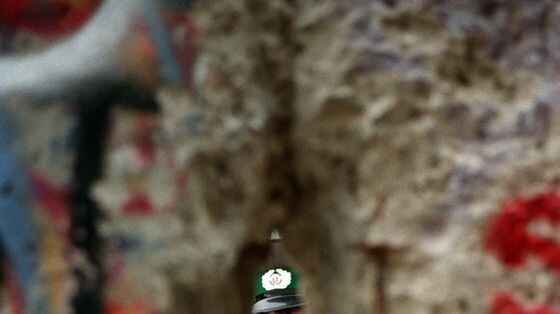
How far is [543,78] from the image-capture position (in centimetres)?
77

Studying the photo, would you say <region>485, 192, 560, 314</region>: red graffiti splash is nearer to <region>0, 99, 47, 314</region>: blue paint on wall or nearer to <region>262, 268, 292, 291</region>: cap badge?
<region>0, 99, 47, 314</region>: blue paint on wall

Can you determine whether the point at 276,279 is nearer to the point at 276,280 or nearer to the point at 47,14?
the point at 276,280

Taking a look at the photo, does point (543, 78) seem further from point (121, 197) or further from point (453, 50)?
point (121, 197)

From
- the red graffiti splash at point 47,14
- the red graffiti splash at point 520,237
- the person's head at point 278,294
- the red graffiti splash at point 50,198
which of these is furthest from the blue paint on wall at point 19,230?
the person's head at point 278,294

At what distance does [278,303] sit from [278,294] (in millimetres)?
101

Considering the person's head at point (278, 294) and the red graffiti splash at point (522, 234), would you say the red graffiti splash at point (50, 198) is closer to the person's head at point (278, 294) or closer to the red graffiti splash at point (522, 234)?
the red graffiti splash at point (522, 234)

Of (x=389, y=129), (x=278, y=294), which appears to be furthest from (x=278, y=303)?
A: (x=389, y=129)

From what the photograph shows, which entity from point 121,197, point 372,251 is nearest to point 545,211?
point 372,251

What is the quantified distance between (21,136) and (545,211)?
1.56ft

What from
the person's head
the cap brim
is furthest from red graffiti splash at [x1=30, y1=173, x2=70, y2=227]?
the cap brim

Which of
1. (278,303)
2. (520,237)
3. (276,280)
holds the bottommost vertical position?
(520,237)

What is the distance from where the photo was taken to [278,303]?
172 cm

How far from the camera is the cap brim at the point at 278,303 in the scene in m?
1.69

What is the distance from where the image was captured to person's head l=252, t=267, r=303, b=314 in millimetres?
1693
